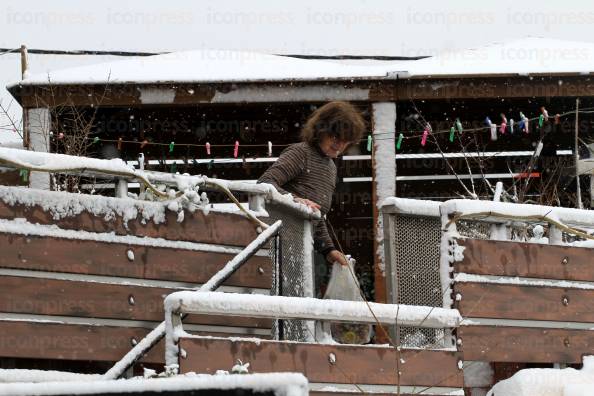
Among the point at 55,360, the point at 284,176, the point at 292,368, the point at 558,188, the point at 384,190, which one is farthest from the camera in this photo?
the point at 558,188

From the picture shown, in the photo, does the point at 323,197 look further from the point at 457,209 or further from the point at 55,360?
the point at 55,360

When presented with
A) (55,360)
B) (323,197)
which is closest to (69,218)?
(55,360)

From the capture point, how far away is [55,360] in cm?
546

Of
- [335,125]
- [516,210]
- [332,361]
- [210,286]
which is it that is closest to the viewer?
[332,361]

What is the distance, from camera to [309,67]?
12.7 meters

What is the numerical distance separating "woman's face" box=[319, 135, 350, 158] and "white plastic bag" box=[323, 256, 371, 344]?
2.49 ft

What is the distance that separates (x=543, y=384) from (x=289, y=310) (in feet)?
5.97

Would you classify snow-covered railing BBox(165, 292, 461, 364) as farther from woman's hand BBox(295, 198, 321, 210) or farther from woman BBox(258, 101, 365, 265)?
woman BBox(258, 101, 365, 265)

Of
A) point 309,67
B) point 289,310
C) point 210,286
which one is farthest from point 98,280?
point 309,67

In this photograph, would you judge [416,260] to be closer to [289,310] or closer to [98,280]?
[289,310]

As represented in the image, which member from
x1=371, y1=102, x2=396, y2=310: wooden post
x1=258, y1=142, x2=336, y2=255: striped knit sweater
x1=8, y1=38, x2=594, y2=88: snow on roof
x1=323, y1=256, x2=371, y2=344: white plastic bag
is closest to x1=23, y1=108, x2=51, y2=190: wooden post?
x1=8, y1=38, x2=594, y2=88: snow on roof

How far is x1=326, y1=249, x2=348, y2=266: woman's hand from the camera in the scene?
649 cm

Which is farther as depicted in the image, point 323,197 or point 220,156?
point 220,156

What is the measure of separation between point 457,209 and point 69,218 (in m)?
2.10
